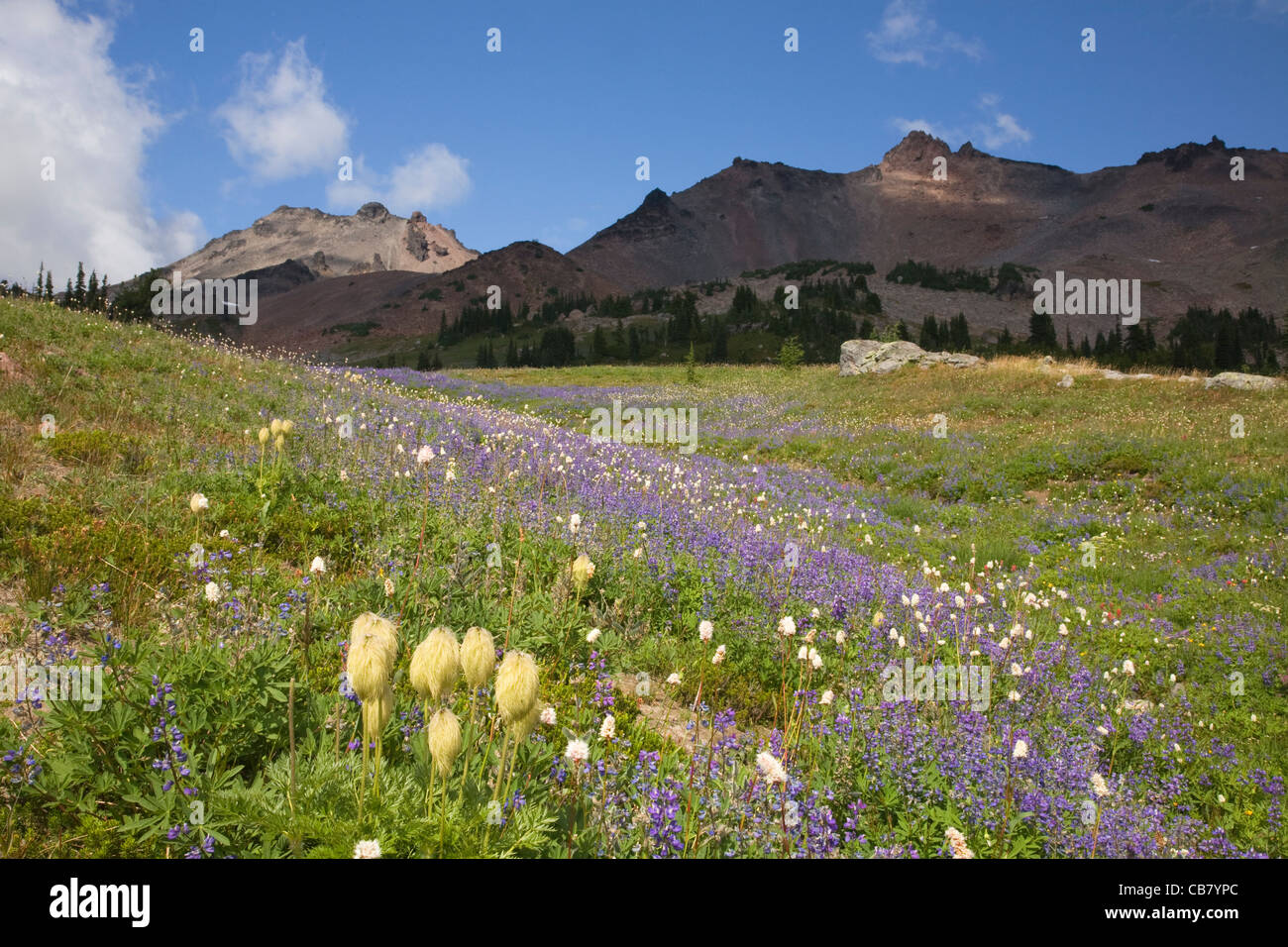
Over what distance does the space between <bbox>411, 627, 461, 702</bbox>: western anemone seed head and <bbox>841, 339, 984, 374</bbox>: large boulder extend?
3837cm

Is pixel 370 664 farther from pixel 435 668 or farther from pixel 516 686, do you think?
pixel 516 686

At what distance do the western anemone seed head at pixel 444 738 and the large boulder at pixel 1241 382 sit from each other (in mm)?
31051

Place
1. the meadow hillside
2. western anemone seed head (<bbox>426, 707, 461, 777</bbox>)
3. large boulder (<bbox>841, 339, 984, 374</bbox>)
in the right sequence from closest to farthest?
western anemone seed head (<bbox>426, 707, 461, 777</bbox>) → the meadow hillside → large boulder (<bbox>841, 339, 984, 374</bbox>)

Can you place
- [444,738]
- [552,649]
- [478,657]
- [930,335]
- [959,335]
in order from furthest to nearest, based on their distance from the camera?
[959,335]
[930,335]
[552,649]
[478,657]
[444,738]

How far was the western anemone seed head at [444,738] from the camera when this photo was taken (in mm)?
1784

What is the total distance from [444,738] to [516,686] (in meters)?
0.24

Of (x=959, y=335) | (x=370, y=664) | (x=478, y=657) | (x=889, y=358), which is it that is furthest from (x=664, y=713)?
(x=959, y=335)

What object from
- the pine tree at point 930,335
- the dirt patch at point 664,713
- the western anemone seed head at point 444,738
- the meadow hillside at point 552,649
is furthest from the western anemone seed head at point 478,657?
the pine tree at point 930,335

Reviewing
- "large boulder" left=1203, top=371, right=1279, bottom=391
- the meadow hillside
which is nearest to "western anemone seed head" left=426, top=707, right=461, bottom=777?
the meadow hillside

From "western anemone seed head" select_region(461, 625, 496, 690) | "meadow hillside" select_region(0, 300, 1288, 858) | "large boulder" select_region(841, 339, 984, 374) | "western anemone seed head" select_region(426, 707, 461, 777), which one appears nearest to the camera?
"western anemone seed head" select_region(426, 707, 461, 777)

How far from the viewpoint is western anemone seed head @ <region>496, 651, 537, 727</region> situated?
1.86 meters

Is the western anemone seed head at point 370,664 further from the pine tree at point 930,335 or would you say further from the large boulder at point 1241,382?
the pine tree at point 930,335

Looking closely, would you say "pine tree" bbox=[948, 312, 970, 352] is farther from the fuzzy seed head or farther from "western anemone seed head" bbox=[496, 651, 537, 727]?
the fuzzy seed head

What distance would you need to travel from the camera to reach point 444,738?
1.79 meters
